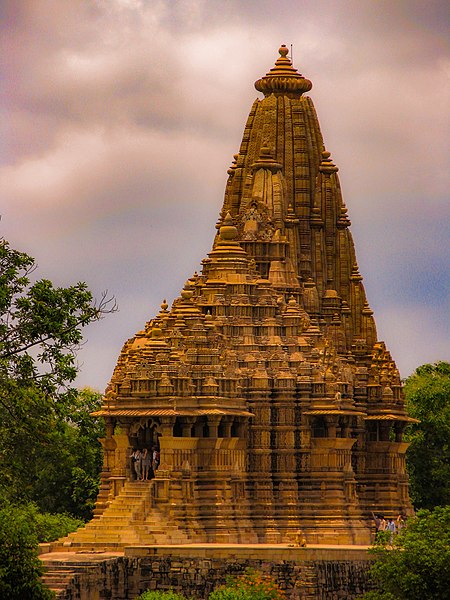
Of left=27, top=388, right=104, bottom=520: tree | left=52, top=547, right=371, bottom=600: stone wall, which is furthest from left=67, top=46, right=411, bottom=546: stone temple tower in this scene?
left=27, top=388, right=104, bottom=520: tree

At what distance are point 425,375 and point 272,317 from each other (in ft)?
97.2

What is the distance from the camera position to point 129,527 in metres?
104

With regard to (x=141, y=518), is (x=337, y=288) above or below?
above

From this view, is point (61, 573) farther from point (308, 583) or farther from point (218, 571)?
point (308, 583)

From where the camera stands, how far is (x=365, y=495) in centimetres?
11425

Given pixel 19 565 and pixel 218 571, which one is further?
pixel 218 571

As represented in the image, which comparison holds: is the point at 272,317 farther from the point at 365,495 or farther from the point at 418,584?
the point at 418,584

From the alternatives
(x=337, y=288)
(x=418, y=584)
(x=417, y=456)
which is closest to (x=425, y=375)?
(x=417, y=456)

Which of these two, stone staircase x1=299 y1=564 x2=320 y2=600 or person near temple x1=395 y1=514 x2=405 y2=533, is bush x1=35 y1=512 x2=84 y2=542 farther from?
stone staircase x1=299 y1=564 x2=320 y2=600

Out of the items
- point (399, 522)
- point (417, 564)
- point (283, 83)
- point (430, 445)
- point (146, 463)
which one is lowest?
point (417, 564)

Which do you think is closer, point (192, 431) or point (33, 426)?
point (33, 426)

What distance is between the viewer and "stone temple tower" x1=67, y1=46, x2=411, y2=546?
Result: 346ft

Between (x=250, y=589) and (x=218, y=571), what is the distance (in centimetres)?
204

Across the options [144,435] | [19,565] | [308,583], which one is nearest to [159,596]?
[308,583]
